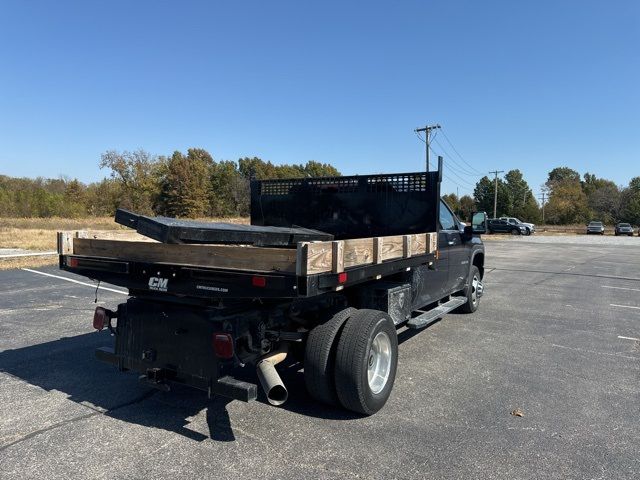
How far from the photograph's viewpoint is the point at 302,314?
168 inches

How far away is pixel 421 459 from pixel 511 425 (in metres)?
1.03

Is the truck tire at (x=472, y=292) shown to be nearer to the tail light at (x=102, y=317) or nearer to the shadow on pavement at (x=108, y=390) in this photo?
the shadow on pavement at (x=108, y=390)

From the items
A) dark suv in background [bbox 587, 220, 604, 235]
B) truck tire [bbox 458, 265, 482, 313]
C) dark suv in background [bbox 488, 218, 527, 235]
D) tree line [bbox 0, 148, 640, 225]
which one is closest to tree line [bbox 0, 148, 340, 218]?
tree line [bbox 0, 148, 640, 225]

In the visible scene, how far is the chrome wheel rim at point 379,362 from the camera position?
4176 mm

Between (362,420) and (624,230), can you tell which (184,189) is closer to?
(624,230)

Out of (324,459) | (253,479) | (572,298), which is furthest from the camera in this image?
(572,298)

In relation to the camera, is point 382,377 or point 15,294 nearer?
point 382,377

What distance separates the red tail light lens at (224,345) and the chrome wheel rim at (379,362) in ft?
4.16

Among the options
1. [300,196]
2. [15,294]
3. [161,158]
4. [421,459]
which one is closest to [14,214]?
[161,158]

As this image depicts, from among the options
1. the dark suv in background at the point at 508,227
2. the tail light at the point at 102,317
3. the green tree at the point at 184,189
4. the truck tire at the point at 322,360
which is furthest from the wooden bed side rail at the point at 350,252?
the green tree at the point at 184,189

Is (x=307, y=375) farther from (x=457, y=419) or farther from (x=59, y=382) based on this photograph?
(x=59, y=382)

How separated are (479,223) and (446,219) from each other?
3.19 feet

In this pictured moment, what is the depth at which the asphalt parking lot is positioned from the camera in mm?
3209

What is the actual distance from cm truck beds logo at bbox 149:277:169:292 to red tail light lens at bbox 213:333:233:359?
0.57 meters
